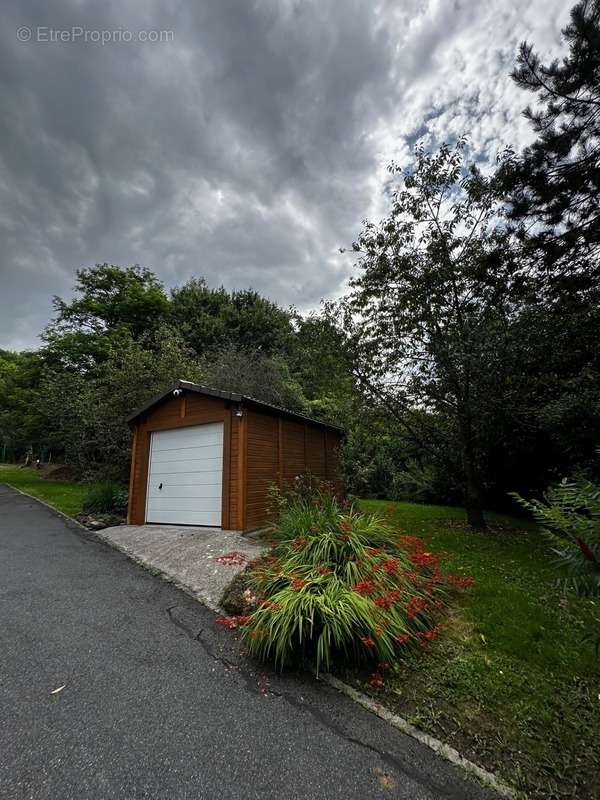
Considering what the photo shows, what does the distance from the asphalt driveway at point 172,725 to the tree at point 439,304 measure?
5.22 metres

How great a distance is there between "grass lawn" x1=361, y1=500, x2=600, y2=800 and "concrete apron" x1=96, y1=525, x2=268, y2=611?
2.28 meters

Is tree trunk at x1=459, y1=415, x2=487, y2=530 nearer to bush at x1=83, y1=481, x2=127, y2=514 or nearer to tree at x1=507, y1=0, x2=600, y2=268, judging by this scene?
tree at x1=507, y1=0, x2=600, y2=268

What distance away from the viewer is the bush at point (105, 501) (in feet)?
28.8

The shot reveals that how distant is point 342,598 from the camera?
9.10 ft

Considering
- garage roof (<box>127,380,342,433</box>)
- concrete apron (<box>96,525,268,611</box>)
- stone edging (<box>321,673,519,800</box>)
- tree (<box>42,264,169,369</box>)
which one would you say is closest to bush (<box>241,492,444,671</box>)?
stone edging (<box>321,673,519,800</box>)

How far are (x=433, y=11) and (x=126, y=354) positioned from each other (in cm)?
1189

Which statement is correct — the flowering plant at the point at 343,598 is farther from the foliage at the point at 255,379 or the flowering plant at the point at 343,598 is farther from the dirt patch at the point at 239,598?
the foliage at the point at 255,379

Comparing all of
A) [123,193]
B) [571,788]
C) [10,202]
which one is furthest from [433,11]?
[10,202]

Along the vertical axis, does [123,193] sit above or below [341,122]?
above

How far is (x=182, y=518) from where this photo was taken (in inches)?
282

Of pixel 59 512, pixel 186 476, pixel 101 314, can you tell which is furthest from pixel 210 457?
pixel 101 314

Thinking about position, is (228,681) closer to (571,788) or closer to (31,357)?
(571,788)

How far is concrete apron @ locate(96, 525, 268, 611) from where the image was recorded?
4195mm

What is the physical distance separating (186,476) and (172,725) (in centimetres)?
554
